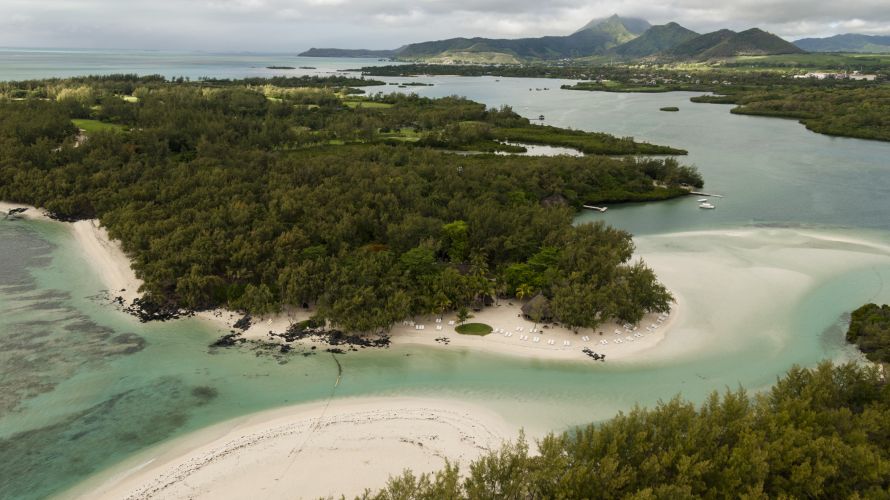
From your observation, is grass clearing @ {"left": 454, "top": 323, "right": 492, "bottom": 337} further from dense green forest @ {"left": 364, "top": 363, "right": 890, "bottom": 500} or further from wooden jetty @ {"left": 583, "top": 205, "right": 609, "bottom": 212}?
wooden jetty @ {"left": 583, "top": 205, "right": 609, "bottom": 212}

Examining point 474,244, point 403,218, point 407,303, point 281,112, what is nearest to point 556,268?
point 474,244

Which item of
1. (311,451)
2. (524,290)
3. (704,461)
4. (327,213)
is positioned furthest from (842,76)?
(311,451)

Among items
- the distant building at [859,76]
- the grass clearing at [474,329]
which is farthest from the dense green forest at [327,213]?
the distant building at [859,76]

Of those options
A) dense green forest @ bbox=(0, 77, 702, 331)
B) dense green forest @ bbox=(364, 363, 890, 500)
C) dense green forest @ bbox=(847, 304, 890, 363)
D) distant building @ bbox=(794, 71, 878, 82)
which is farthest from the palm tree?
distant building @ bbox=(794, 71, 878, 82)

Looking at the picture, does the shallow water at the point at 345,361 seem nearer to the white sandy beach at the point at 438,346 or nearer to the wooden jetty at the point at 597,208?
the white sandy beach at the point at 438,346

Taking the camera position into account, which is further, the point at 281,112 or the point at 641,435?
the point at 281,112

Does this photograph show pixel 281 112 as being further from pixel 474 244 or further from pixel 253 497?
pixel 253 497

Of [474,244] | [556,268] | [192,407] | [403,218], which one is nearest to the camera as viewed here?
[192,407]
